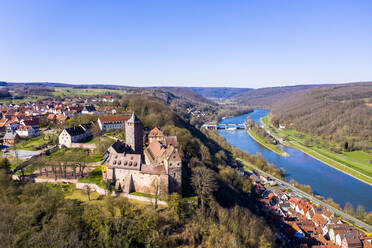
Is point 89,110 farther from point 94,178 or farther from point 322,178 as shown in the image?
point 322,178

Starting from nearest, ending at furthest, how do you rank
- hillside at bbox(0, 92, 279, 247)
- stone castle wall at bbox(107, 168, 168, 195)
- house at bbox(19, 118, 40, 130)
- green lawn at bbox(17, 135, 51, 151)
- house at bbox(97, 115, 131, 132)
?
hillside at bbox(0, 92, 279, 247)
stone castle wall at bbox(107, 168, 168, 195)
green lawn at bbox(17, 135, 51, 151)
house at bbox(97, 115, 131, 132)
house at bbox(19, 118, 40, 130)

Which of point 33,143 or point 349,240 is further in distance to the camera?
point 33,143

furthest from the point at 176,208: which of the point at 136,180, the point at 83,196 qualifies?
the point at 83,196

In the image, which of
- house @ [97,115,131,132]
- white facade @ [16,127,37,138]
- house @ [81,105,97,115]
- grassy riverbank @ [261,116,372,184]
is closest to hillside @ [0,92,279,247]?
house @ [97,115,131,132]

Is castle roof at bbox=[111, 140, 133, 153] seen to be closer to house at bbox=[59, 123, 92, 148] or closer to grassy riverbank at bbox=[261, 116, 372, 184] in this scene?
house at bbox=[59, 123, 92, 148]

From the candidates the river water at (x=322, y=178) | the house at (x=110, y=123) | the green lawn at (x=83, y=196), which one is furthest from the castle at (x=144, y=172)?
the river water at (x=322, y=178)
